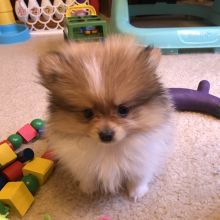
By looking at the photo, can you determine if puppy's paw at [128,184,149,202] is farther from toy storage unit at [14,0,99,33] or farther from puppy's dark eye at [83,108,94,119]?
toy storage unit at [14,0,99,33]

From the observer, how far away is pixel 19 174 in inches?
48.1

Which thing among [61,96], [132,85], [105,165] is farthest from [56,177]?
[132,85]

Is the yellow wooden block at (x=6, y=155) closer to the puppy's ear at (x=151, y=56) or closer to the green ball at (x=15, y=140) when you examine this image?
the green ball at (x=15, y=140)

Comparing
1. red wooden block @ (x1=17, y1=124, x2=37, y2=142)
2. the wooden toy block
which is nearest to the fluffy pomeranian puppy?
the wooden toy block

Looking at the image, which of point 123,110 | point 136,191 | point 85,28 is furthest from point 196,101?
point 85,28

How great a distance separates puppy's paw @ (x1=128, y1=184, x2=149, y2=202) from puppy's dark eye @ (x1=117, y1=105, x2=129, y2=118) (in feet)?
1.08

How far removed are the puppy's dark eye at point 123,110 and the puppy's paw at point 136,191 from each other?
13.0 inches

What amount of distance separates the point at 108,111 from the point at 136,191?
0.38 metres

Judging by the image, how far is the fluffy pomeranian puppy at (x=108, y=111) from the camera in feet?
2.87

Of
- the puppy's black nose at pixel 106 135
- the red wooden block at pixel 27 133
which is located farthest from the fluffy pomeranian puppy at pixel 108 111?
the red wooden block at pixel 27 133

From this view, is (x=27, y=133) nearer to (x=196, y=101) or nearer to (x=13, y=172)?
(x=13, y=172)

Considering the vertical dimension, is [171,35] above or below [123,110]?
below

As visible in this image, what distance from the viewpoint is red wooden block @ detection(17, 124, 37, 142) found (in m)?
1.40

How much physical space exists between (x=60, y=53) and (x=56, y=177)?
1.67ft
